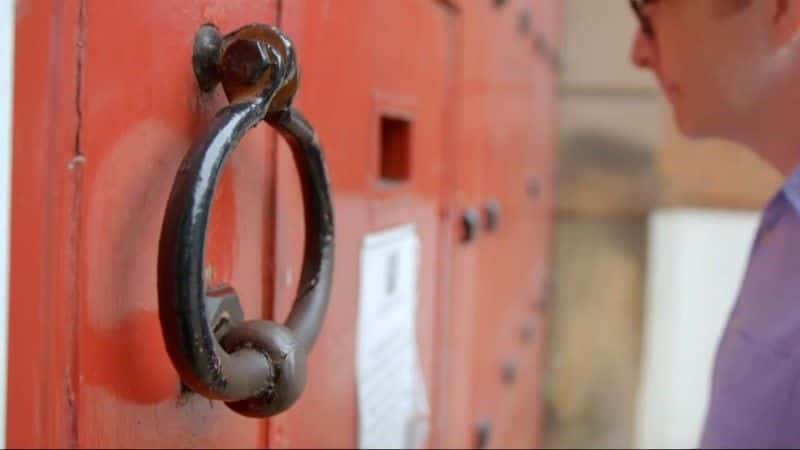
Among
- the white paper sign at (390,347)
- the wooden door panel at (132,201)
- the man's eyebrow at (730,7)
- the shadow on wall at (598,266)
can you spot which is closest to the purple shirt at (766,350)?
the man's eyebrow at (730,7)

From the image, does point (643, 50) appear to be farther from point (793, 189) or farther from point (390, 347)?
point (390, 347)

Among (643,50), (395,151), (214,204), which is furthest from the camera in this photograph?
(395,151)

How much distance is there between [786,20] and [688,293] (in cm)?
122

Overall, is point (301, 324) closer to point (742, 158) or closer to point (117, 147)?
point (117, 147)

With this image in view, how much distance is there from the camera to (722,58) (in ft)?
1.67

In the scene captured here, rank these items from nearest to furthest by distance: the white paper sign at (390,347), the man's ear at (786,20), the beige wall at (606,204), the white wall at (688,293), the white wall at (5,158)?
the white wall at (5,158) → the man's ear at (786,20) → the white paper sign at (390,347) → the beige wall at (606,204) → the white wall at (688,293)

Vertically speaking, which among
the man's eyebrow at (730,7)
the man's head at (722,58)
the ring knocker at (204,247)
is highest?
the man's eyebrow at (730,7)

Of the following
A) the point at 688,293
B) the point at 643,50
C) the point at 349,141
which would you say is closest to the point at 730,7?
the point at 643,50

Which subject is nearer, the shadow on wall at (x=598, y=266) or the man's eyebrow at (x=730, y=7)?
the man's eyebrow at (x=730, y=7)

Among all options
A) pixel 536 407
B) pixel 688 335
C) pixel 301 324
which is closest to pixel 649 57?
pixel 301 324

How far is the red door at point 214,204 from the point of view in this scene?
1.04 ft

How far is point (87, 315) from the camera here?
0.34 metres

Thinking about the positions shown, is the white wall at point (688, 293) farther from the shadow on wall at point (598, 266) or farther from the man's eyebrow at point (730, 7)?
the man's eyebrow at point (730, 7)

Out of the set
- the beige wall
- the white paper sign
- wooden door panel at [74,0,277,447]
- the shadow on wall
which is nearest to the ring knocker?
wooden door panel at [74,0,277,447]
